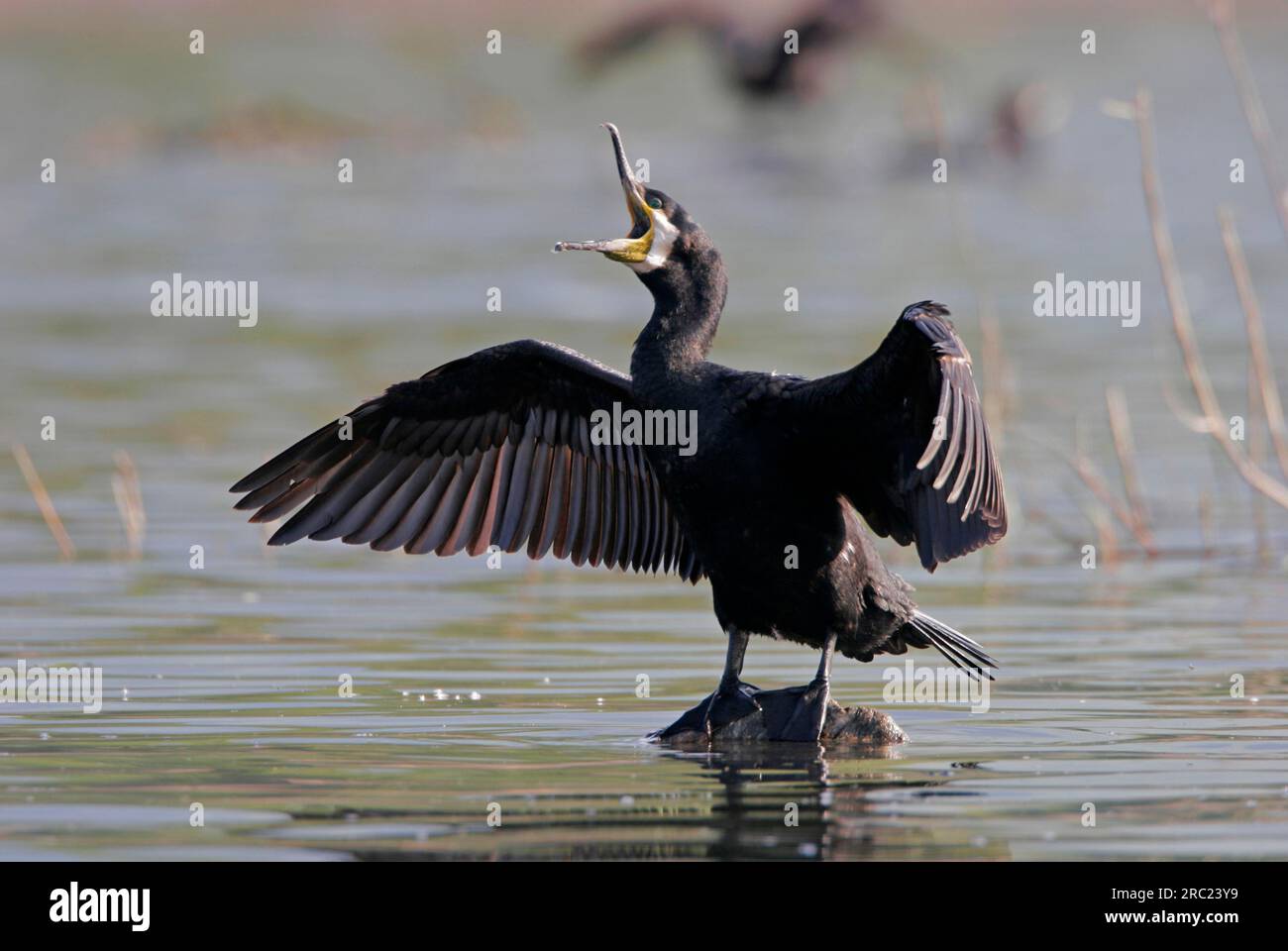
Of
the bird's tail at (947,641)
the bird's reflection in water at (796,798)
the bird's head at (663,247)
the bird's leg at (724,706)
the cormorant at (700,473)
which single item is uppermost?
the bird's head at (663,247)

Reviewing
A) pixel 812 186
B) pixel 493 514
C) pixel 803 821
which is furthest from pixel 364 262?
pixel 803 821

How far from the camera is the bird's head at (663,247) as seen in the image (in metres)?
7.98

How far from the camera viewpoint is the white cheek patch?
26.3 ft

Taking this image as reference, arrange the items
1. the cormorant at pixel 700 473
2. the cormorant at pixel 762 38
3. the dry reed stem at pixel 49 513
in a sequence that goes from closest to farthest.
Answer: the cormorant at pixel 700 473 → the dry reed stem at pixel 49 513 → the cormorant at pixel 762 38

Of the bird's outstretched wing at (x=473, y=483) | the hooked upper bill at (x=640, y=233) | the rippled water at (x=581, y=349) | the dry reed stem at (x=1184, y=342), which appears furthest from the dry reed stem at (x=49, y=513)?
the dry reed stem at (x=1184, y=342)

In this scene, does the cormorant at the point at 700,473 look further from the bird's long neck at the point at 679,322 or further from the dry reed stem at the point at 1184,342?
the dry reed stem at the point at 1184,342

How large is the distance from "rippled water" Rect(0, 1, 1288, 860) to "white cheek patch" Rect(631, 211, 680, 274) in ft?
5.01

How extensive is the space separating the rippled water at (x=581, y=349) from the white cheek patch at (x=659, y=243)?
60.1 inches

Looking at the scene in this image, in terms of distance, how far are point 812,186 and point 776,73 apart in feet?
9.35

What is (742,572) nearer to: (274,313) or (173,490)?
(173,490)

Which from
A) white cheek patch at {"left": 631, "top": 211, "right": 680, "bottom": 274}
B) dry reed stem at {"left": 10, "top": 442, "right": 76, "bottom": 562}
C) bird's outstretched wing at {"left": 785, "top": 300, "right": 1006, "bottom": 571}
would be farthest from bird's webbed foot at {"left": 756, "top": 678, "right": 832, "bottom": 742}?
dry reed stem at {"left": 10, "top": 442, "right": 76, "bottom": 562}

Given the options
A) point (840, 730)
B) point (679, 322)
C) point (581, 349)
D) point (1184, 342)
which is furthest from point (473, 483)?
point (581, 349)

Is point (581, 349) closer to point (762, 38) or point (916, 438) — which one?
point (762, 38)

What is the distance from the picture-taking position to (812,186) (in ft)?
94.8
